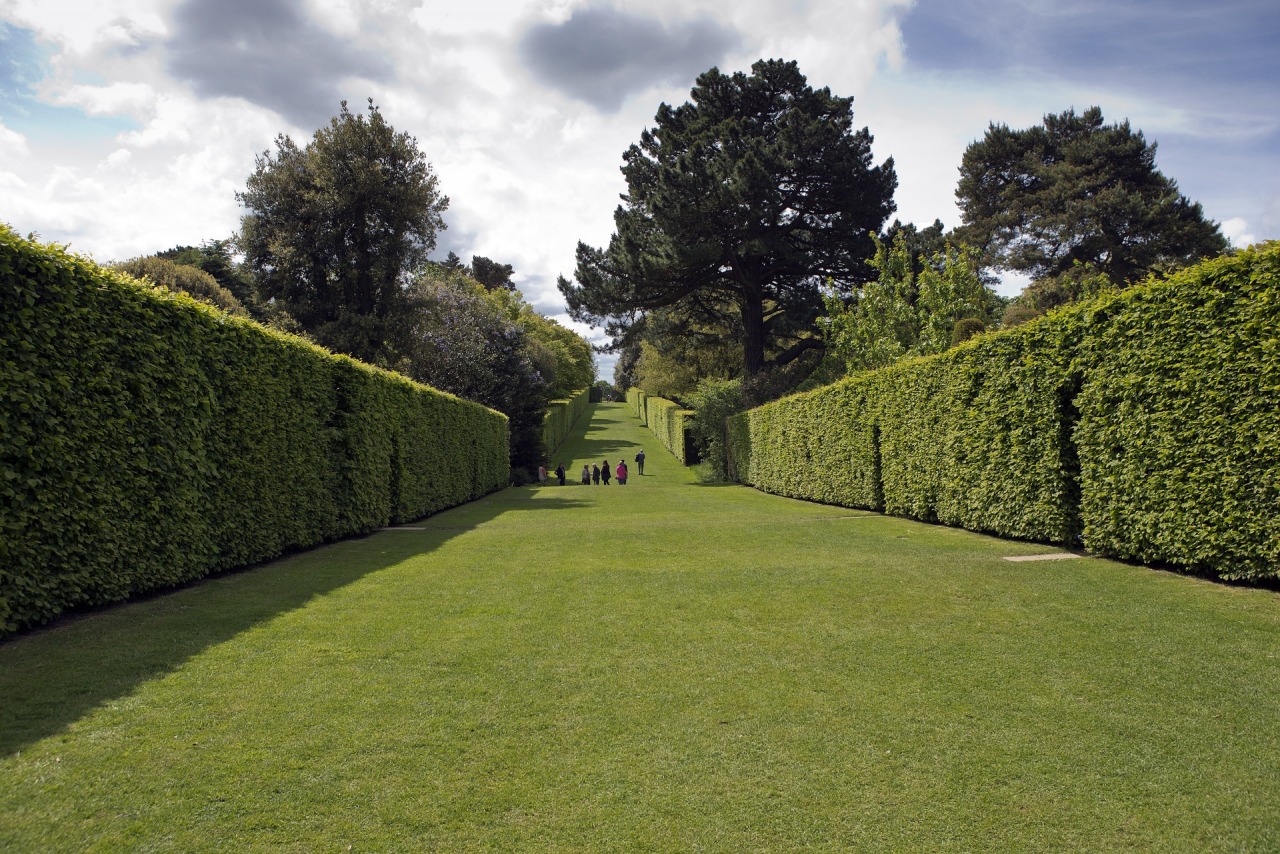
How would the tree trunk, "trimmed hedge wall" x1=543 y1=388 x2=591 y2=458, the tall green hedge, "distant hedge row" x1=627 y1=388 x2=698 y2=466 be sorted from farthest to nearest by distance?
"trimmed hedge wall" x1=543 y1=388 x2=591 y2=458, "distant hedge row" x1=627 y1=388 x2=698 y2=466, the tree trunk, the tall green hedge

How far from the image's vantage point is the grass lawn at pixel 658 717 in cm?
332

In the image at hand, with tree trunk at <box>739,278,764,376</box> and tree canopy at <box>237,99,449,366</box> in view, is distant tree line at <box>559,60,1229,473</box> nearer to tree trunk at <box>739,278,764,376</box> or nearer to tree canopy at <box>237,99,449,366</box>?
tree trunk at <box>739,278,764,376</box>

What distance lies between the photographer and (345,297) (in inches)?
1220

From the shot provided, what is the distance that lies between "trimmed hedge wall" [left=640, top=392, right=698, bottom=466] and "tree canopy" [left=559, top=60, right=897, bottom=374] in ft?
35.4

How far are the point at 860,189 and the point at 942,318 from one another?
5.91 meters

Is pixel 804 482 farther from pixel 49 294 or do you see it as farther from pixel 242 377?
pixel 49 294

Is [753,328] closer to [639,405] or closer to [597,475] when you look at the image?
[597,475]

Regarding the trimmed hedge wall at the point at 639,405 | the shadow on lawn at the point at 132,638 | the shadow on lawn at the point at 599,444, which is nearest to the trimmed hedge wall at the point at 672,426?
the shadow on lawn at the point at 599,444

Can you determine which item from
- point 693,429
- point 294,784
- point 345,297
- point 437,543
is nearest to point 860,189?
point 693,429

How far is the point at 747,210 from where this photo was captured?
28219mm

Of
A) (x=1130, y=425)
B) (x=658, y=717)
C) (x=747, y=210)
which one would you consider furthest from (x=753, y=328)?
(x=658, y=717)

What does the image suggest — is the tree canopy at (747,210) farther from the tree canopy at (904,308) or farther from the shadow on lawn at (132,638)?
the shadow on lawn at (132,638)

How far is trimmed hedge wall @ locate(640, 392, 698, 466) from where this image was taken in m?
44.3

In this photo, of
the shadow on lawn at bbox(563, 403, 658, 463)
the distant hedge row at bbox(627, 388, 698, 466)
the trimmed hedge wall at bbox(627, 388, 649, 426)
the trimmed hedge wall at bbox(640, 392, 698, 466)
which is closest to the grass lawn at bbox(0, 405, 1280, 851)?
the distant hedge row at bbox(627, 388, 698, 466)
